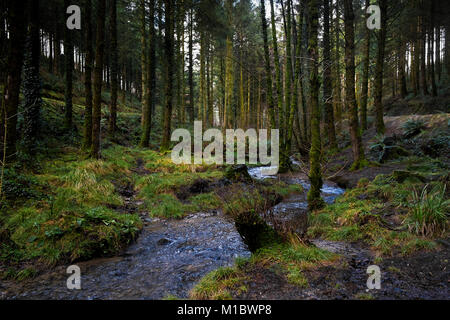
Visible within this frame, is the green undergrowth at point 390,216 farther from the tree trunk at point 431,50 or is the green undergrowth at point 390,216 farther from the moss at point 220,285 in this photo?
the tree trunk at point 431,50

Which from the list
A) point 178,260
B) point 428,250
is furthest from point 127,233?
point 428,250

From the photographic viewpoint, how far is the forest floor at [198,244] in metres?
3.02

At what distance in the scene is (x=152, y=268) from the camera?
3.80m

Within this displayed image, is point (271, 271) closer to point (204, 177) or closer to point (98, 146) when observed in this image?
point (204, 177)

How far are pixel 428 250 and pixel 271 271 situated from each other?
94.7 inches

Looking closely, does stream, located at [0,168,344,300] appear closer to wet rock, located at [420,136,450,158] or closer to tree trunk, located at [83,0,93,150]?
tree trunk, located at [83,0,93,150]

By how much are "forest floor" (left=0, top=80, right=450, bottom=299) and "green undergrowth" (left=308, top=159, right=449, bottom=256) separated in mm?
23

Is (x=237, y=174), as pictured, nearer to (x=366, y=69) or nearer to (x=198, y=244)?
(x=198, y=244)

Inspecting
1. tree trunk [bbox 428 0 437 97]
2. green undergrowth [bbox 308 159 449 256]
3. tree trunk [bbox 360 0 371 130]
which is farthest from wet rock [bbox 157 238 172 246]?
tree trunk [bbox 428 0 437 97]

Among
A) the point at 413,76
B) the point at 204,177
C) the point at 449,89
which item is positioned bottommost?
the point at 204,177

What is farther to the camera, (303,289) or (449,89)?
(449,89)

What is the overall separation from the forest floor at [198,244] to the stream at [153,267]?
17mm

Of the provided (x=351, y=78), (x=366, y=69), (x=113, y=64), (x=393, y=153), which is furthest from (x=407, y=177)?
(x=113, y=64)

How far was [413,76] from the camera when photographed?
70.0ft
